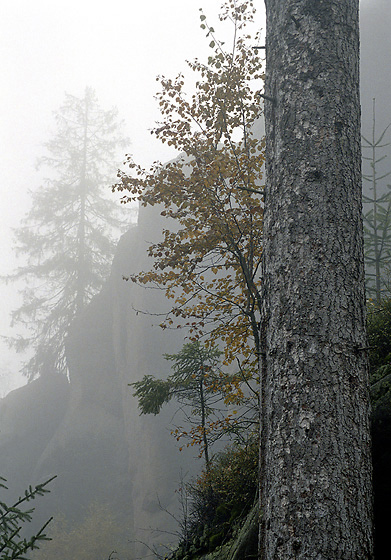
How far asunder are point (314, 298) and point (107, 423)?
22.6m

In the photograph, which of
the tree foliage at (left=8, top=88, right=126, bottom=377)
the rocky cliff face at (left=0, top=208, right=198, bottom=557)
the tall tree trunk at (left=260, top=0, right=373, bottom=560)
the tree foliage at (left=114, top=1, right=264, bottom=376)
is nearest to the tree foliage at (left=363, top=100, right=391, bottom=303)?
the tree foliage at (left=114, top=1, right=264, bottom=376)

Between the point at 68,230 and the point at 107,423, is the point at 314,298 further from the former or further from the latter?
the point at 68,230

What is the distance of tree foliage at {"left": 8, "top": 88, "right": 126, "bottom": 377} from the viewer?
2702 centimetres

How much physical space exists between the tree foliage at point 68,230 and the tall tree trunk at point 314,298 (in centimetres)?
2522

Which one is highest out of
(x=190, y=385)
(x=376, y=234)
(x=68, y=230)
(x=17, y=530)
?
(x=68, y=230)

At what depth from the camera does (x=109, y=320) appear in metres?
26.1

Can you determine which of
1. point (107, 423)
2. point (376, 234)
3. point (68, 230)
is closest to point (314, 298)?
point (376, 234)

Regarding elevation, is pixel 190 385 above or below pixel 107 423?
above

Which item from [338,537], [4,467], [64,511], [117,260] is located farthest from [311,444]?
[4,467]

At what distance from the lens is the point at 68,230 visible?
28.2 metres

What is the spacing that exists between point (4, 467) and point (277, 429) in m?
25.9

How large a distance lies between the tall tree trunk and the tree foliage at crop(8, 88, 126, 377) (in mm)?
25222

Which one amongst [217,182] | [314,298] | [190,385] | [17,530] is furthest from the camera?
[190,385]

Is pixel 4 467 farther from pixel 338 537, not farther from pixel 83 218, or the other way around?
pixel 338 537
